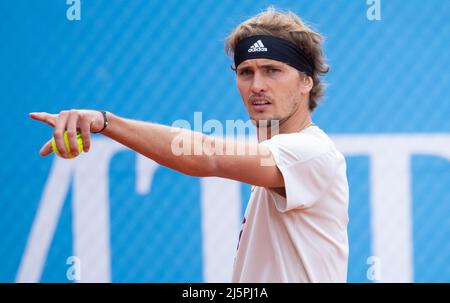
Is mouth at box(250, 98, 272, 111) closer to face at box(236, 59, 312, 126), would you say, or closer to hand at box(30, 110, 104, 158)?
face at box(236, 59, 312, 126)

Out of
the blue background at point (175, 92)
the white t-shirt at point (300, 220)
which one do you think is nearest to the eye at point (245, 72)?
the white t-shirt at point (300, 220)

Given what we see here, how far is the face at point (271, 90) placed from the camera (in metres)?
2.40

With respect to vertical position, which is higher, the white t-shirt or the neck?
the neck

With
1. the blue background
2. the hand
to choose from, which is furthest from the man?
the blue background

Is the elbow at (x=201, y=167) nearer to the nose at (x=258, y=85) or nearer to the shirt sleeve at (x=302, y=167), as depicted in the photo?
the shirt sleeve at (x=302, y=167)

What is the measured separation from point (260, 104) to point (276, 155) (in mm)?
470

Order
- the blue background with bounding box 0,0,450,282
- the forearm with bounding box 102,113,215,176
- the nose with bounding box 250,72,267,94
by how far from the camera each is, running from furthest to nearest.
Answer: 1. the blue background with bounding box 0,0,450,282
2. the nose with bounding box 250,72,267,94
3. the forearm with bounding box 102,113,215,176

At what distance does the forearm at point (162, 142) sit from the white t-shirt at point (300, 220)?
237 mm

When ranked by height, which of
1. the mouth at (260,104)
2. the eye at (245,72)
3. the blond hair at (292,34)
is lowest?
the mouth at (260,104)

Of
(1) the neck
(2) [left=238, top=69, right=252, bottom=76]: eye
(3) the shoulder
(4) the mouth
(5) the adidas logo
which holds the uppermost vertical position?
(5) the adidas logo

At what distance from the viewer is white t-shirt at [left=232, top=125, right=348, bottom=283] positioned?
6.66 feet

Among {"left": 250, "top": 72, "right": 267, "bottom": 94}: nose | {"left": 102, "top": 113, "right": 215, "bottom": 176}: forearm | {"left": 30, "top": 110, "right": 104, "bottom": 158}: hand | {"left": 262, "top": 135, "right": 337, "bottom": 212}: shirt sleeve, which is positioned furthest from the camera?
{"left": 250, "top": 72, "right": 267, "bottom": 94}: nose

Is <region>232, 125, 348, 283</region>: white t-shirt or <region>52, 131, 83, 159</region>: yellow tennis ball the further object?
<region>232, 125, 348, 283</region>: white t-shirt
